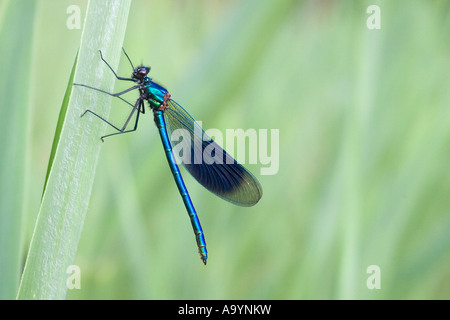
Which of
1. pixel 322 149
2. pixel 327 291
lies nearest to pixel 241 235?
pixel 327 291

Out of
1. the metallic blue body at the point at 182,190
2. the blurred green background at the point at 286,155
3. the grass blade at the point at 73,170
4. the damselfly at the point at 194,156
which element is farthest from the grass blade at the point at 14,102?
the metallic blue body at the point at 182,190

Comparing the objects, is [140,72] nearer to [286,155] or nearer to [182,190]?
[182,190]

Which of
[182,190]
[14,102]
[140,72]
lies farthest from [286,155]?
[14,102]

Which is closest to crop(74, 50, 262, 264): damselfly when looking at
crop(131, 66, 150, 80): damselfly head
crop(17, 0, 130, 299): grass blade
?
crop(131, 66, 150, 80): damselfly head

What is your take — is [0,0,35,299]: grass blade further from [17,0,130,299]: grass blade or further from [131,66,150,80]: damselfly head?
[131,66,150,80]: damselfly head

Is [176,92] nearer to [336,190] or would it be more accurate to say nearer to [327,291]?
[336,190]

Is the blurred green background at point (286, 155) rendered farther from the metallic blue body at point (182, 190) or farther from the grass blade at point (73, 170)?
the grass blade at point (73, 170)
